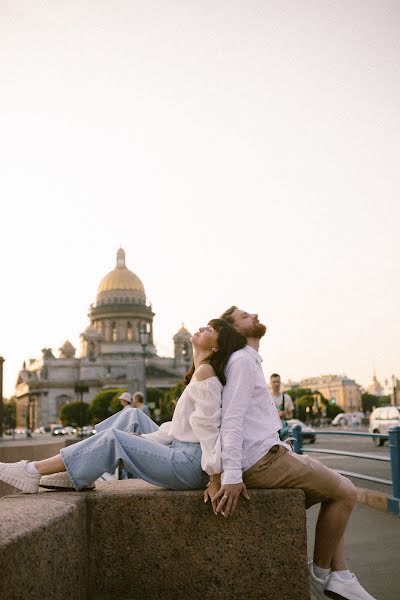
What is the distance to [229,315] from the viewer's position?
4.33 m

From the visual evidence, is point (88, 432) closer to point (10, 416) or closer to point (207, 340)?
point (207, 340)

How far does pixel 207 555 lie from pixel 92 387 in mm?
89242

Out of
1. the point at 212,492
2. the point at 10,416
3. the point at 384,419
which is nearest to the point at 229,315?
the point at 212,492

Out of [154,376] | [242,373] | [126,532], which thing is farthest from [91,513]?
[154,376]

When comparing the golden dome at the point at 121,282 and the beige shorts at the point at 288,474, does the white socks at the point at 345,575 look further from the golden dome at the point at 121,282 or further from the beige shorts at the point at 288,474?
the golden dome at the point at 121,282

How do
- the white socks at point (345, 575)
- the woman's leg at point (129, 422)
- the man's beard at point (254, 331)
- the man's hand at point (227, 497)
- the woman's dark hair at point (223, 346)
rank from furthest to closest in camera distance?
the woman's leg at point (129, 422) < the man's beard at point (254, 331) < the woman's dark hair at point (223, 346) < the white socks at point (345, 575) < the man's hand at point (227, 497)

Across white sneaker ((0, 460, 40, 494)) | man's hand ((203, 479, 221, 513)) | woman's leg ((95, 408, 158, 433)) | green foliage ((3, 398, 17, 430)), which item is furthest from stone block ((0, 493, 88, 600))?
green foliage ((3, 398, 17, 430))

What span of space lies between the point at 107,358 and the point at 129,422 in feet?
293

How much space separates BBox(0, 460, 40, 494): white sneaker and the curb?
4233 millimetres

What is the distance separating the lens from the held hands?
3.33 meters

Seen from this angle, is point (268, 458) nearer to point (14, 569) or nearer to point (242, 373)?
point (242, 373)

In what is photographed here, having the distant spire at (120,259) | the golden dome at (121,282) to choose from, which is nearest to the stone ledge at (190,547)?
the golden dome at (121,282)

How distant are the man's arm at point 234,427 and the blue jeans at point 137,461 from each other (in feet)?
0.85

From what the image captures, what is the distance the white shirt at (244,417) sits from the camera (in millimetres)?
3398
